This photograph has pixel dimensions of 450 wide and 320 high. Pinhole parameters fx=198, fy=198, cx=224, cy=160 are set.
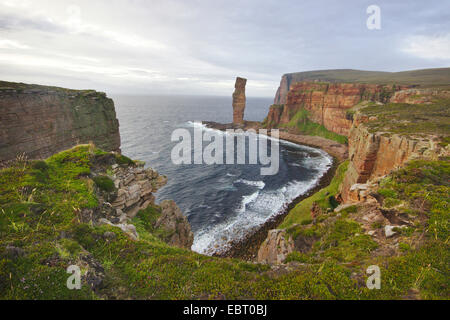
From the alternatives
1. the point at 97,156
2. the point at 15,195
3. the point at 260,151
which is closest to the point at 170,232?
the point at 97,156

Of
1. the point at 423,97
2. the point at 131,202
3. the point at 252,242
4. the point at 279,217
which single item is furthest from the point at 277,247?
the point at 423,97

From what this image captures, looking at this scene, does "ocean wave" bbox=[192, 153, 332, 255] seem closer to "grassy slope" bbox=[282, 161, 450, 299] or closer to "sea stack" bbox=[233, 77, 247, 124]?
"grassy slope" bbox=[282, 161, 450, 299]

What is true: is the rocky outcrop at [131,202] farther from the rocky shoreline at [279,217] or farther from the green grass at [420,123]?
the green grass at [420,123]

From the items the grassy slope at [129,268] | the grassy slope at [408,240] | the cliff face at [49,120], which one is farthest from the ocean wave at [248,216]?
the cliff face at [49,120]

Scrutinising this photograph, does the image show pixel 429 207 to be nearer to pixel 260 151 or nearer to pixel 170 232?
pixel 170 232

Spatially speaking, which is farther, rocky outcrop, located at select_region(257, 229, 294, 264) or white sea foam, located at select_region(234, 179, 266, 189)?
white sea foam, located at select_region(234, 179, 266, 189)

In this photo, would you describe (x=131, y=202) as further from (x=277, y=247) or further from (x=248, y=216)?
(x=248, y=216)

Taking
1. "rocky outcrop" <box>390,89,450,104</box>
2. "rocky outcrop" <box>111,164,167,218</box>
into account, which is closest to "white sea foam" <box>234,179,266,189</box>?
"rocky outcrop" <box>111,164,167,218</box>
